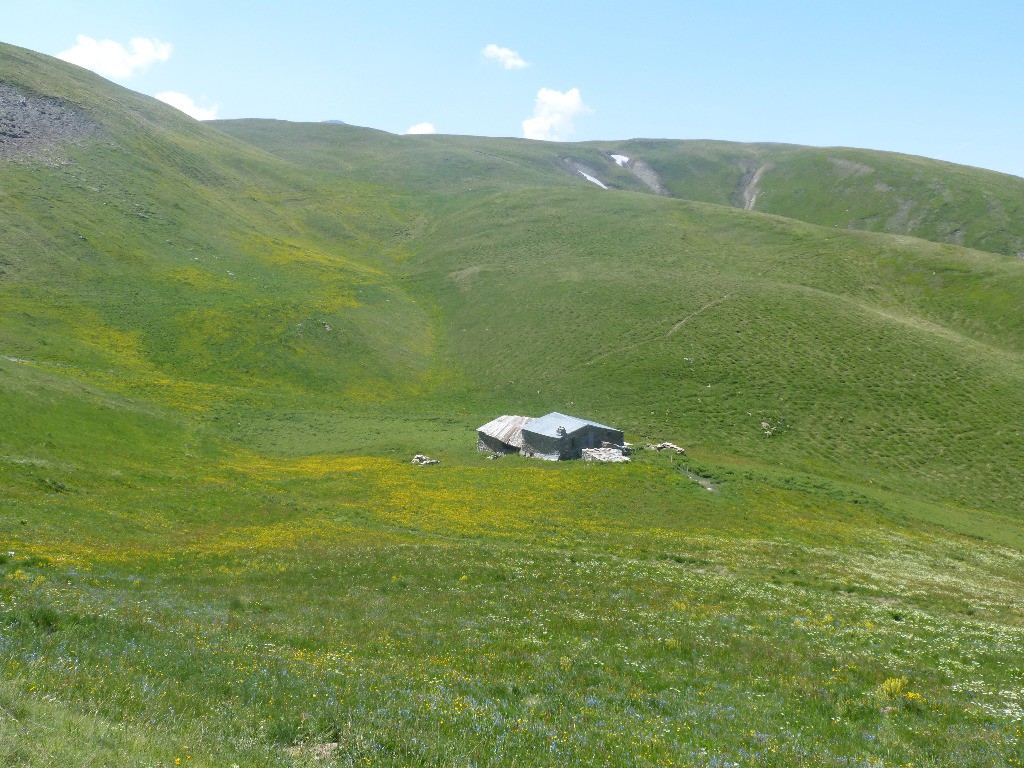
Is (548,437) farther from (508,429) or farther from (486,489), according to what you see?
(486,489)

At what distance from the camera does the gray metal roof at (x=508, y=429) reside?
59.8m

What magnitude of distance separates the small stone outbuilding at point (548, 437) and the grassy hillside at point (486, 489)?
3.58 meters

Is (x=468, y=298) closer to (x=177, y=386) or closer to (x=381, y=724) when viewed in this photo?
(x=177, y=386)

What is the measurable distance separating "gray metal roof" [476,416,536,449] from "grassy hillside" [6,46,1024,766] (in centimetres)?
393

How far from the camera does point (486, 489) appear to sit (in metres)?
48.3

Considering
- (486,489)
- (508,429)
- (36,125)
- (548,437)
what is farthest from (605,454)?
(36,125)

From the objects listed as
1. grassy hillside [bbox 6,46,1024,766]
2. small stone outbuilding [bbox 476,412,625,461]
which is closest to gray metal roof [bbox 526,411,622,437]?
small stone outbuilding [bbox 476,412,625,461]

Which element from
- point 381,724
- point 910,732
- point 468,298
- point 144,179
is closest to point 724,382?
point 468,298

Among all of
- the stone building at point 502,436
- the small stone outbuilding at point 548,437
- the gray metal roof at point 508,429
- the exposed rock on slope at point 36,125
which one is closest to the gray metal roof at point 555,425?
the small stone outbuilding at point 548,437

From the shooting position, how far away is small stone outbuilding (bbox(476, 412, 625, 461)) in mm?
57688

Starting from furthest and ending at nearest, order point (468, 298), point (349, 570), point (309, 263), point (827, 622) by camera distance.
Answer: point (309, 263) → point (468, 298) → point (349, 570) → point (827, 622)

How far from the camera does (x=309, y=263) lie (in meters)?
124

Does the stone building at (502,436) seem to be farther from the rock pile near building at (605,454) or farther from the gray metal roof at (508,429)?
the rock pile near building at (605,454)

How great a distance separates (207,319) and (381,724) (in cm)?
9227
